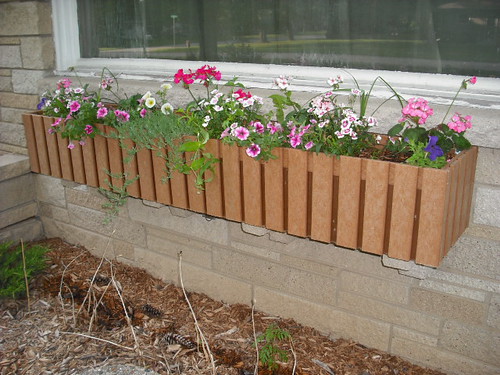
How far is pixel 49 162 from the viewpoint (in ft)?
12.4

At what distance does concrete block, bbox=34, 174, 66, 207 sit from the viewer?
13.7ft

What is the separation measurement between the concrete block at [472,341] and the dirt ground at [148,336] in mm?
213

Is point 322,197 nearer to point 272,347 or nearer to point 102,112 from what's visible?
point 272,347

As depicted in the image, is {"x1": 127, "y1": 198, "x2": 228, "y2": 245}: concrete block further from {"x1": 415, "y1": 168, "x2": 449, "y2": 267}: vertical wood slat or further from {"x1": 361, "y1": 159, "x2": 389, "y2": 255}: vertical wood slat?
{"x1": 415, "y1": 168, "x2": 449, "y2": 267}: vertical wood slat

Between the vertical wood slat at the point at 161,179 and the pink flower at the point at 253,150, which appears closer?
the pink flower at the point at 253,150

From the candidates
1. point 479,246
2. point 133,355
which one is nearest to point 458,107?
point 479,246

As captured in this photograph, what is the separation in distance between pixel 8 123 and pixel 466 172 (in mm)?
3443

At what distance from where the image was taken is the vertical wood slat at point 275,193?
258 cm

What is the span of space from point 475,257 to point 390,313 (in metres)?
0.54

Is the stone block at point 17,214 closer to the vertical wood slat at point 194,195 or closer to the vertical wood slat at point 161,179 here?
the vertical wood slat at point 161,179

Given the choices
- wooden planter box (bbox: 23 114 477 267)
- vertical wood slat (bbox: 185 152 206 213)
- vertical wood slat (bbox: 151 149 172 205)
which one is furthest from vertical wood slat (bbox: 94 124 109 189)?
vertical wood slat (bbox: 185 152 206 213)

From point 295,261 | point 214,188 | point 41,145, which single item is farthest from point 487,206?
point 41,145

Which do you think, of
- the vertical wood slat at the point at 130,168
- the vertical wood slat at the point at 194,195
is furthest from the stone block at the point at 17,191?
the vertical wood slat at the point at 194,195

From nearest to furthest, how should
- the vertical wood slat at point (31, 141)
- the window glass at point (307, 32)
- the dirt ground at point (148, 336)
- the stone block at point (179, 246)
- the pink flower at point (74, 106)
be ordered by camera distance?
1. the window glass at point (307, 32)
2. the dirt ground at point (148, 336)
3. the pink flower at point (74, 106)
4. the stone block at point (179, 246)
5. the vertical wood slat at point (31, 141)
